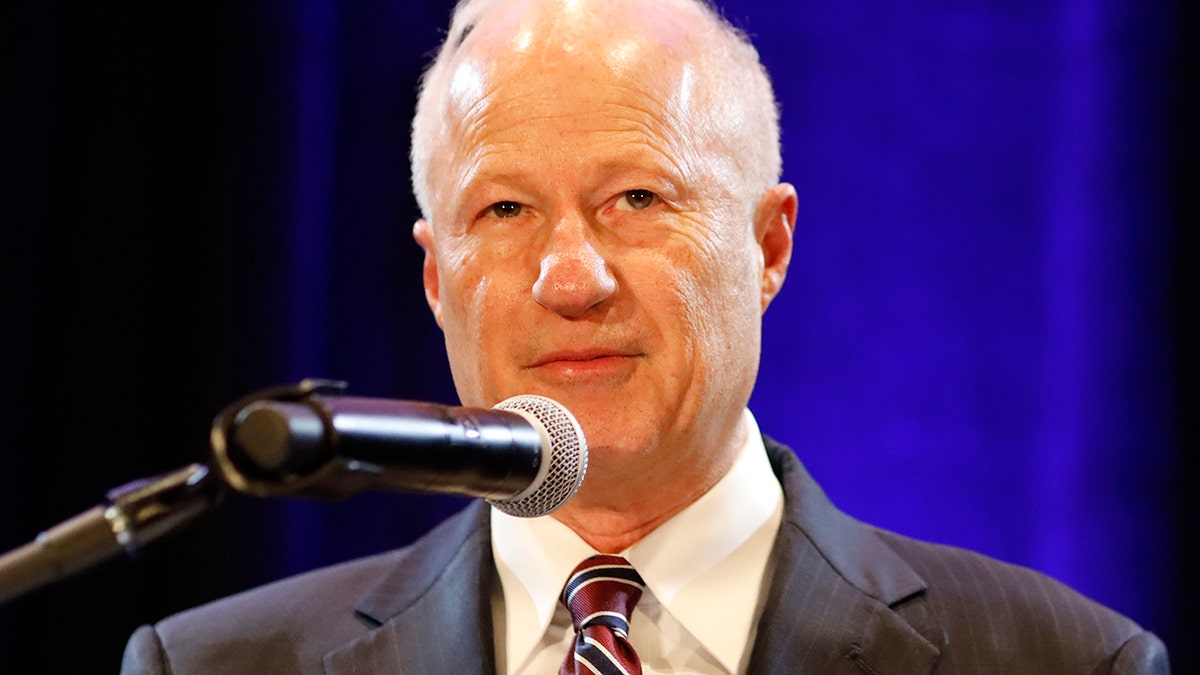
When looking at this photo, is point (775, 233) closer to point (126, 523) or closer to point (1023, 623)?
point (1023, 623)

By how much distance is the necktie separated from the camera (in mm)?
1930

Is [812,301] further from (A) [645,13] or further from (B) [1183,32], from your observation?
(A) [645,13]

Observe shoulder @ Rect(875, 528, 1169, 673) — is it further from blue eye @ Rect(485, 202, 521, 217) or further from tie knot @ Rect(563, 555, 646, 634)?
blue eye @ Rect(485, 202, 521, 217)

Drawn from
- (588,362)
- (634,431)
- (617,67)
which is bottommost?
(634,431)

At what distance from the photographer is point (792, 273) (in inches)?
128

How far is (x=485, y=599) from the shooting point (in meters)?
2.16

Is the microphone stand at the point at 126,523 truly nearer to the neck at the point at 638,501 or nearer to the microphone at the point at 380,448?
the microphone at the point at 380,448

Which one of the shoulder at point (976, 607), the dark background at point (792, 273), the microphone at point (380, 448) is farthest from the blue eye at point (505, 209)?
the dark background at point (792, 273)

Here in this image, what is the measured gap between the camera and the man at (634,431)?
1.98 metres

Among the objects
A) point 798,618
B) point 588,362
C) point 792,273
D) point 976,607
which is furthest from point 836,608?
point 792,273

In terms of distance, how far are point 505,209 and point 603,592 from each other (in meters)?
0.60

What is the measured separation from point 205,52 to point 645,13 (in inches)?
55.2

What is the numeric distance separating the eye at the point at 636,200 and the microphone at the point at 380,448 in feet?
2.57

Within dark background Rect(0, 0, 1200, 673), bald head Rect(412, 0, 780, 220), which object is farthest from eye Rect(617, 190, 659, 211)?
dark background Rect(0, 0, 1200, 673)
